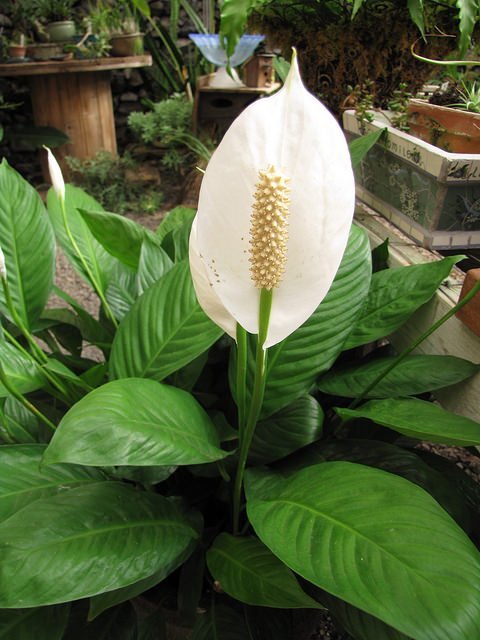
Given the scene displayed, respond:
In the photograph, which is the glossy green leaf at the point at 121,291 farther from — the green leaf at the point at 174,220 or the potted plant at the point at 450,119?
the potted plant at the point at 450,119

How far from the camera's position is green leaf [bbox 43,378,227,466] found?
0.40 m

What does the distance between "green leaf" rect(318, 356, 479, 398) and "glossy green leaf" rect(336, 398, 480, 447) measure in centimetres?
4

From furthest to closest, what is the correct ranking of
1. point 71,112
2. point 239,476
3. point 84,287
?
point 71,112, point 84,287, point 239,476

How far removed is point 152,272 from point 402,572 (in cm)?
52

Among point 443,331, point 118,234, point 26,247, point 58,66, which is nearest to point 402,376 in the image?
point 443,331

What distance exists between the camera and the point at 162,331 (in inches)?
25.0

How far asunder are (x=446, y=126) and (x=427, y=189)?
0.14 meters

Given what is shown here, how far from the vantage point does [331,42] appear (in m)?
0.91

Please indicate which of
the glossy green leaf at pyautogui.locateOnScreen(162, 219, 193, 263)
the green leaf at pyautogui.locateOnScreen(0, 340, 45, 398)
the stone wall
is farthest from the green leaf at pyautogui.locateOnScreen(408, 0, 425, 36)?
the stone wall

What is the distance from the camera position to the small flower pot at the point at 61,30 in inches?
106

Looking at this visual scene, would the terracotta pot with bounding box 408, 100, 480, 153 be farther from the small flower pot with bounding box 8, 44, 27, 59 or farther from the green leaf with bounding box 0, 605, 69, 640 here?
the small flower pot with bounding box 8, 44, 27, 59

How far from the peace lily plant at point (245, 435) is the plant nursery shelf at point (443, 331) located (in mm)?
30

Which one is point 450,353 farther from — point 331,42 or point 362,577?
point 331,42

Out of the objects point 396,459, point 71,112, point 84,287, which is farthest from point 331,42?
point 71,112
